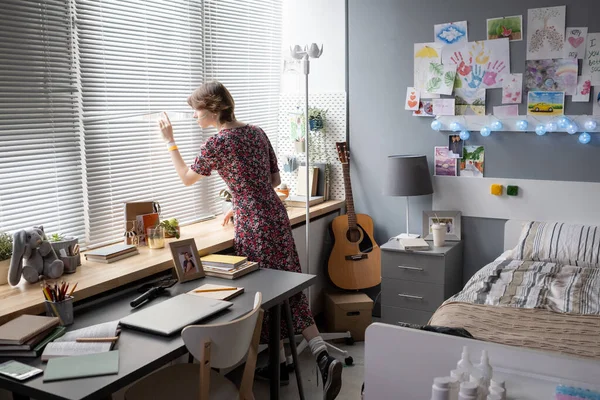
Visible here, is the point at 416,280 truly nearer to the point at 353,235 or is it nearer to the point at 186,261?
the point at 353,235

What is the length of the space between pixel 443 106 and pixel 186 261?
6.43 feet

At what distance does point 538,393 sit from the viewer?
1738mm

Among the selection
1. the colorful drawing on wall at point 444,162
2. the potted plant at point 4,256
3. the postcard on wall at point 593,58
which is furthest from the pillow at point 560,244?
the potted plant at point 4,256

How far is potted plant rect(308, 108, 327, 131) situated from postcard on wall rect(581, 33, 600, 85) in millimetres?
1656

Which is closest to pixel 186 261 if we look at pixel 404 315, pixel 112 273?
pixel 112 273

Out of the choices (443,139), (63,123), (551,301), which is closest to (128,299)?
(63,123)

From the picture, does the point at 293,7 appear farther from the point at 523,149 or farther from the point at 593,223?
the point at 593,223

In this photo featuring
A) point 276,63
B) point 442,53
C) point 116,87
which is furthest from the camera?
point 276,63

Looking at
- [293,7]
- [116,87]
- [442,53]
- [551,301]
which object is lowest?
[551,301]

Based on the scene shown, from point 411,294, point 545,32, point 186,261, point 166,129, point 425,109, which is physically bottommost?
point 411,294

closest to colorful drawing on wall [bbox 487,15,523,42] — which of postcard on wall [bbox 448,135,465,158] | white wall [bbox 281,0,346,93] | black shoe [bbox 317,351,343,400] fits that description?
postcard on wall [bbox 448,135,465,158]

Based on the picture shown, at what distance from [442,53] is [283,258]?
5.47 feet

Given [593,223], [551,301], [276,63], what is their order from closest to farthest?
[551,301], [593,223], [276,63]

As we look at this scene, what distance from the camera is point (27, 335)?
1964 millimetres
